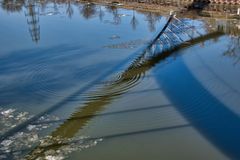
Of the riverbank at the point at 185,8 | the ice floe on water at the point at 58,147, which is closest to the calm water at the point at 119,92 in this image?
the ice floe on water at the point at 58,147

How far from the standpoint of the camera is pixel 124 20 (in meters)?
13.9

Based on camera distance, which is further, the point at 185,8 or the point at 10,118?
the point at 185,8

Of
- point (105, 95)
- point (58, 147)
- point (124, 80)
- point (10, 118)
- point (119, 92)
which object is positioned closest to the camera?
point (58, 147)

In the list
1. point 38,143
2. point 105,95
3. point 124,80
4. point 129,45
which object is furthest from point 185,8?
point 38,143

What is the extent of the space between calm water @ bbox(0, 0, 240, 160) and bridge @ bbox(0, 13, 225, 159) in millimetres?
18

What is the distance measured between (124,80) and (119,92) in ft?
2.10

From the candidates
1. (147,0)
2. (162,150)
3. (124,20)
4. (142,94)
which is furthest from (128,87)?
(147,0)

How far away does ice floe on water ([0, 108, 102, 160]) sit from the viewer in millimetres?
5301

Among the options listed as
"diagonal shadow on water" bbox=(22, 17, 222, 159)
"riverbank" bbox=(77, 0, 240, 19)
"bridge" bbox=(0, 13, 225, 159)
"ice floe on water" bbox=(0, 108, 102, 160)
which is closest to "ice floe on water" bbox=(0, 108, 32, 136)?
"ice floe on water" bbox=(0, 108, 102, 160)

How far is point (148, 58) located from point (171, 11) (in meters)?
6.09

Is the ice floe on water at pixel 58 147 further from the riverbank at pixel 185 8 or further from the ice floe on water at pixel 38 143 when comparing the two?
the riverbank at pixel 185 8

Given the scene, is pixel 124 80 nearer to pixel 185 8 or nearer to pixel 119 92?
pixel 119 92

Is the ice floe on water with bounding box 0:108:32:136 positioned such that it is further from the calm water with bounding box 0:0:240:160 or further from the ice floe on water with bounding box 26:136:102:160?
the ice floe on water with bounding box 26:136:102:160

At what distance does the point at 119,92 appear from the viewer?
7.41 meters
